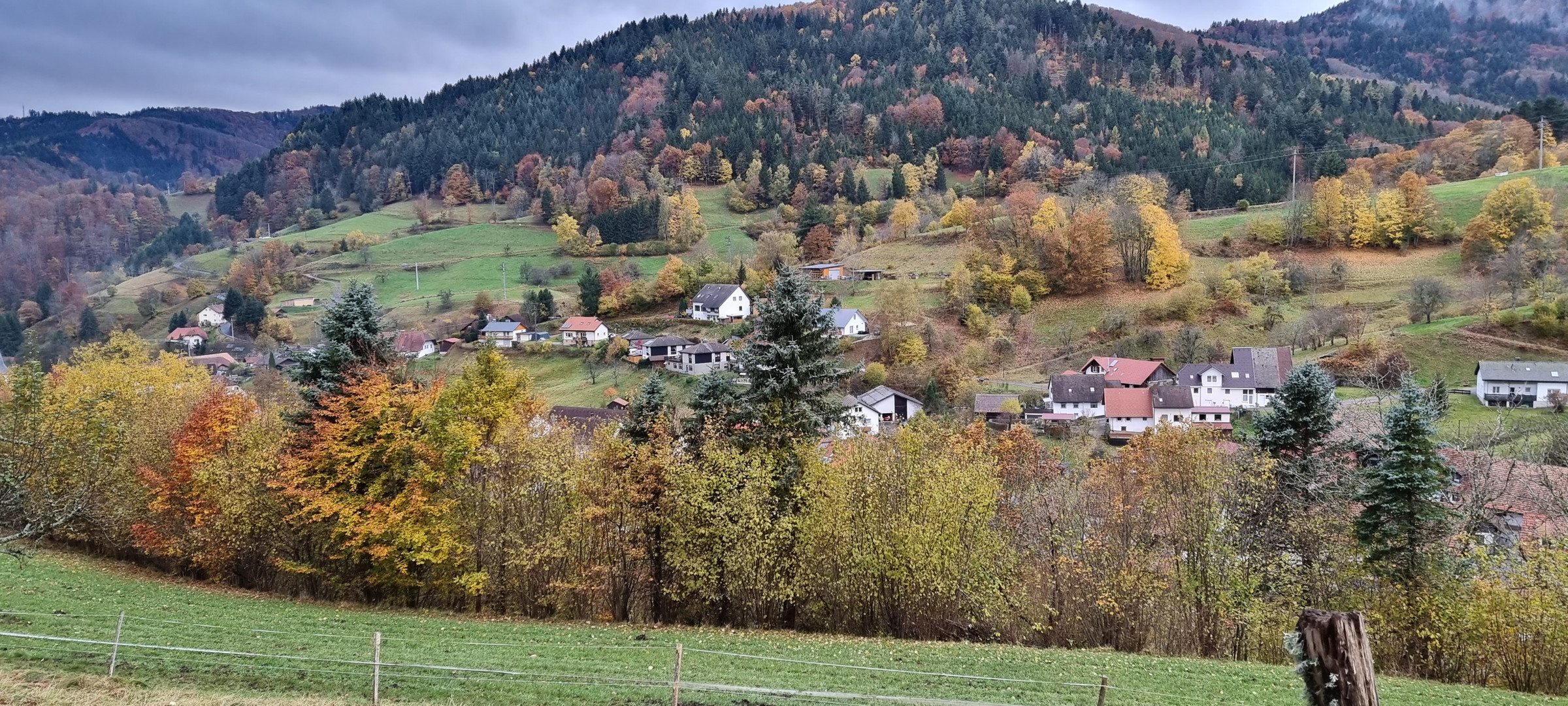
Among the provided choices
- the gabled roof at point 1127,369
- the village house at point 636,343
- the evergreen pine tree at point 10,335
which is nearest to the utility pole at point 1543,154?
the gabled roof at point 1127,369

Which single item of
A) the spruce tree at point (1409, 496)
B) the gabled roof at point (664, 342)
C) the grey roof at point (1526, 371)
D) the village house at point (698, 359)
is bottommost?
the spruce tree at point (1409, 496)

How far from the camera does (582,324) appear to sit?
88.2 metres

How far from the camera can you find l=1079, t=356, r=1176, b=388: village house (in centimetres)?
6294

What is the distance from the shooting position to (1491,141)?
107375mm

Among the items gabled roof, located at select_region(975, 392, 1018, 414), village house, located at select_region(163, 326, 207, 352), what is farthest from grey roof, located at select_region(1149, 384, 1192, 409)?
village house, located at select_region(163, 326, 207, 352)

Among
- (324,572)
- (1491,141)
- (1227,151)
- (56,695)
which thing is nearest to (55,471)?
(324,572)

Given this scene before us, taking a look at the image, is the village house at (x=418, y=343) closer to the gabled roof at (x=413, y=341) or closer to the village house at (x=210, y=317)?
→ the gabled roof at (x=413, y=341)

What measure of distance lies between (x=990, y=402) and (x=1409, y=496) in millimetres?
39783

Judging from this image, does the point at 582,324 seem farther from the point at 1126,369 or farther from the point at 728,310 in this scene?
the point at 1126,369

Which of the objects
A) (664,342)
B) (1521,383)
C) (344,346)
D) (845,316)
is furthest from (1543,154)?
(344,346)

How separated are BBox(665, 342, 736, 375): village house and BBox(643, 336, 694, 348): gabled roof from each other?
253 cm

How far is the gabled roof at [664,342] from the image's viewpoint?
262 ft

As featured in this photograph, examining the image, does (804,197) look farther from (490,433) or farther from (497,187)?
(490,433)

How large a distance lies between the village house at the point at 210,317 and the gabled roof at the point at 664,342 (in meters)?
73.7
